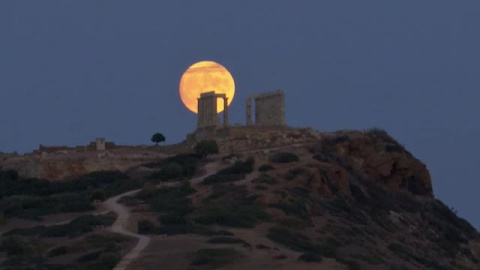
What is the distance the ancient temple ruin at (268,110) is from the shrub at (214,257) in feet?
91.3

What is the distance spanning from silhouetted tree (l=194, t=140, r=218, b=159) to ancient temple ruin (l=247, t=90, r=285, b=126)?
4.06 meters

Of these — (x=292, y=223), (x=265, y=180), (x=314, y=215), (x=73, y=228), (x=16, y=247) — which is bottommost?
(x=16, y=247)

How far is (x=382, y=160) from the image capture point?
3105 inches

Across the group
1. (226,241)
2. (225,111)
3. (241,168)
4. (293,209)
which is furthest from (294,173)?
(226,241)

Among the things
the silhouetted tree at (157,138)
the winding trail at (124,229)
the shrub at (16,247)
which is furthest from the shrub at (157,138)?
the shrub at (16,247)

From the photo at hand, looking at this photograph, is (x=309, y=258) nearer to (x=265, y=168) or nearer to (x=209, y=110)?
(x=265, y=168)

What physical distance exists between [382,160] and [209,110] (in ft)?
28.9

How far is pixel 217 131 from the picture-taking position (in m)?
79.4

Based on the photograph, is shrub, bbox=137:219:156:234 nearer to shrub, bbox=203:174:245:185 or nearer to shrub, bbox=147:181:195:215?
shrub, bbox=147:181:195:215

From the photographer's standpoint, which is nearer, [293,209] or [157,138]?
[293,209]

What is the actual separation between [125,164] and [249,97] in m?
7.60

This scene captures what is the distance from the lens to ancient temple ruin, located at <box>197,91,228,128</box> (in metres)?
79.2

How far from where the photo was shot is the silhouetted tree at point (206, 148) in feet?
252

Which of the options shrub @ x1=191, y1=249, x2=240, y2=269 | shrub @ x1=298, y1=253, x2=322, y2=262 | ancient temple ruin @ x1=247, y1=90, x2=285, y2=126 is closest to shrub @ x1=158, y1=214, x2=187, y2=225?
shrub @ x1=191, y1=249, x2=240, y2=269
